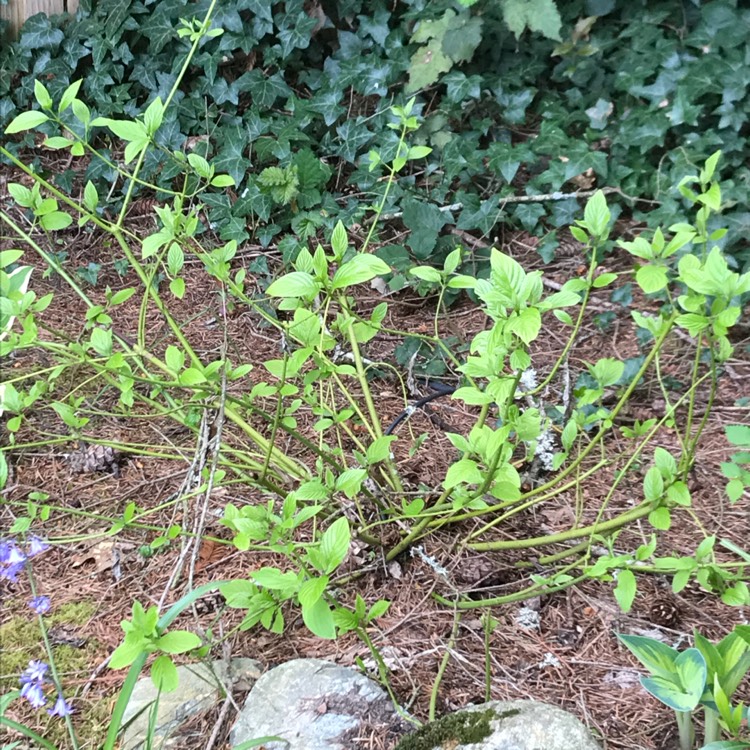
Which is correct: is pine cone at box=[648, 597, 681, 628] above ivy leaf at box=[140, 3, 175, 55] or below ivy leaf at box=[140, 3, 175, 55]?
below

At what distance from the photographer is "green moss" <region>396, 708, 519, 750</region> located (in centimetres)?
127

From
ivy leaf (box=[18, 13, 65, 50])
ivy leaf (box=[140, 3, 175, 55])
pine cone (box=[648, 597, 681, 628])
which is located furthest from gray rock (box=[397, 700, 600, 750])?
ivy leaf (box=[18, 13, 65, 50])

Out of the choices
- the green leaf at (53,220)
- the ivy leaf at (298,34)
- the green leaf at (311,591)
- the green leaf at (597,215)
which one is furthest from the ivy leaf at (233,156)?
the green leaf at (311,591)

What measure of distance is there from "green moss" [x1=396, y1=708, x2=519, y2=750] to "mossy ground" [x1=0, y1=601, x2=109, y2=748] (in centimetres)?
73

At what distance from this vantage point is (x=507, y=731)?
4.13ft

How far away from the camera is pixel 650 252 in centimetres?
132

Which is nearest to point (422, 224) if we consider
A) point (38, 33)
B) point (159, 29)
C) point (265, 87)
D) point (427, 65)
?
point (427, 65)

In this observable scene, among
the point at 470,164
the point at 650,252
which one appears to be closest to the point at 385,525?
the point at 650,252

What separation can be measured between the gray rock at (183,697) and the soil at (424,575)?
1.5 inches

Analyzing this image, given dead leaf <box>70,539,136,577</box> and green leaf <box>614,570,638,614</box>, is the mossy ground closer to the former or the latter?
dead leaf <box>70,539,136,577</box>

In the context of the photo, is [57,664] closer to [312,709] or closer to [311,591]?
[312,709]

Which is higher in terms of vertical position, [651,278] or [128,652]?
[651,278]

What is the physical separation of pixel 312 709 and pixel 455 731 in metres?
0.31

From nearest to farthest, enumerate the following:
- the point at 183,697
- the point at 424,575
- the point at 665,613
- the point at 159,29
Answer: the point at 183,697 → the point at 665,613 → the point at 424,575 → the point at 159,29
